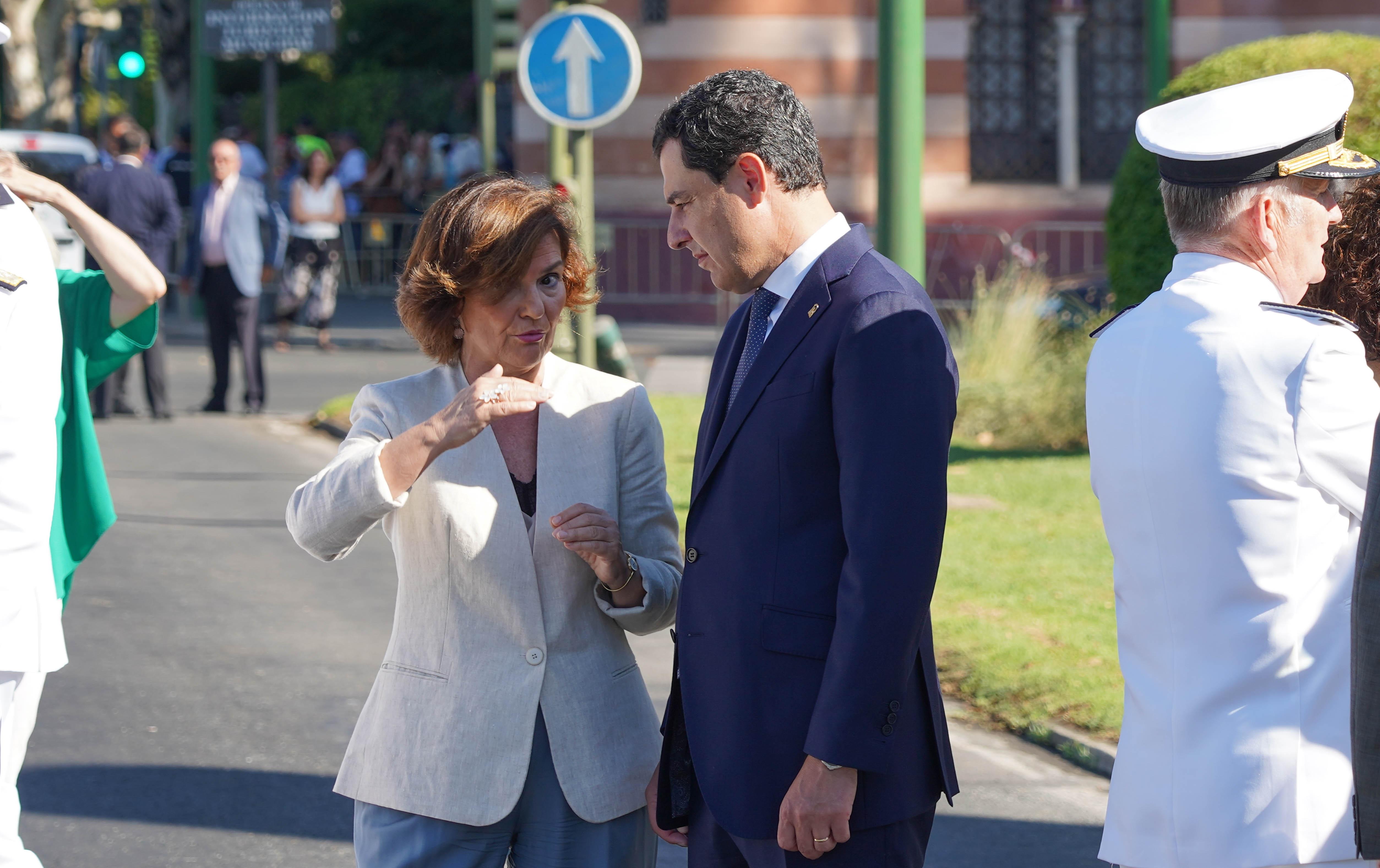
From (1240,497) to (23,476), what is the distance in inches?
81.3

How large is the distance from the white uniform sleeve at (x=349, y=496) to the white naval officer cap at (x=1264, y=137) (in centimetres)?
134

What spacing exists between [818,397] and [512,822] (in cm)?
93

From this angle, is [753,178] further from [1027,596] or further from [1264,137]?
[1027,596]

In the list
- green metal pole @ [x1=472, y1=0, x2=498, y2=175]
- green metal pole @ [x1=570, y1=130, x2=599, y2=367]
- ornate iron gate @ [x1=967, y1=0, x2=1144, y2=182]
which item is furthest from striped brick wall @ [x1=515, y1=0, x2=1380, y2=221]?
green metal pole @ [x1=570, y1=130, x2=599, y2=367]

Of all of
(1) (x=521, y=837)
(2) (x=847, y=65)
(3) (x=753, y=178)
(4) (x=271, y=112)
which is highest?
(2) (x=847, y=65)

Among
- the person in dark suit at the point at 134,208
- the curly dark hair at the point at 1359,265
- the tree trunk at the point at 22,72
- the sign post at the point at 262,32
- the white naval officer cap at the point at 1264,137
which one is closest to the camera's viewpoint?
the white naval officer cap at the point at 1264,137

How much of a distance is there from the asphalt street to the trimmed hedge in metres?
3.77

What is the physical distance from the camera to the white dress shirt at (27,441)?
2920 millimetres

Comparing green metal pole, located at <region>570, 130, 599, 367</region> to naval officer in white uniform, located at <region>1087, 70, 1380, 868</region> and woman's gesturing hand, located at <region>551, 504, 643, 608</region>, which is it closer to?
woman's gesturing hand, located at <region>551, 504, 643, 608</region>

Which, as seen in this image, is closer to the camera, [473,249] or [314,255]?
[473,249]

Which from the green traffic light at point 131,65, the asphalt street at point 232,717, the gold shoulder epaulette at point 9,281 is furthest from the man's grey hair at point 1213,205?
the green traffic light at point 131,65

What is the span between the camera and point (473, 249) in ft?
9.29

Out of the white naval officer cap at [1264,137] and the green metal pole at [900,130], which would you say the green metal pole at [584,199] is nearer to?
the green metal pole at [900,130]

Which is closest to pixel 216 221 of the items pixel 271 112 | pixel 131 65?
pixel 271 112
